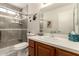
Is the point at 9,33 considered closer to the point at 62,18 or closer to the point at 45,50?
the point at 45,50

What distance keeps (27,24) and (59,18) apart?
0.61 meters

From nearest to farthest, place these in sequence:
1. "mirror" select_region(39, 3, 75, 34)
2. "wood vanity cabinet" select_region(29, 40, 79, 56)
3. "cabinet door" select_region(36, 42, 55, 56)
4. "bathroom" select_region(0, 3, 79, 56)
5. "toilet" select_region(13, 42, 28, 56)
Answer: "wood vanity cabinet" select_region(29, 40, 79, 56)
"cabinet door" select_region(36, 42, 55, 56)
"bathroom" select_region(0, 3, 79, 56)
"mirror" select_region(39, 3, 75, 34)
"toilet" select_region(13, 42, 28, 56)

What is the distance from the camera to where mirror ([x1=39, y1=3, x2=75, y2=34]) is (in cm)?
153

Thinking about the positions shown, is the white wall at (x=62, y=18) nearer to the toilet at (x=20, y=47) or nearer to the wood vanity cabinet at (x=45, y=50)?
the wood vanity cabinet at (x=45, y=50)

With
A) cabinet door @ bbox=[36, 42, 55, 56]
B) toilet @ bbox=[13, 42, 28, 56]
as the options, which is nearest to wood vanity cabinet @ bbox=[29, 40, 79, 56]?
cabinet door @ bbox=[36, 42, 55, 56]

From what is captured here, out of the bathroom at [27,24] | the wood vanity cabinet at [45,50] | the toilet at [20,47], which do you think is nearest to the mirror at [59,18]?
the bathroom at [27,24]

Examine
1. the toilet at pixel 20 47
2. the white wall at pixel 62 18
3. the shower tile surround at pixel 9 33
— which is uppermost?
the white wall at pixel 62 18

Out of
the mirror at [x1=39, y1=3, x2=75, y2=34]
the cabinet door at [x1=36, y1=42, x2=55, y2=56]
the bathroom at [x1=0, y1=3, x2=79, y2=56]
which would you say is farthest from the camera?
the mirror at [x1=39, y1=3, x2=75, y2=34]

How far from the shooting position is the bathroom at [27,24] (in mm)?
1412

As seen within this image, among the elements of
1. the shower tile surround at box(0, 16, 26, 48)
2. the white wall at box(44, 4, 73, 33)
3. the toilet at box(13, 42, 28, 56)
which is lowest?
the toilet at box(13, 42, 28, 56)

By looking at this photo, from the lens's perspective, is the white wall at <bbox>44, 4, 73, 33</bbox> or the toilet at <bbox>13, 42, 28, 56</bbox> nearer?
the white wall at <bbox>44, 4, 73, 33</bbox>

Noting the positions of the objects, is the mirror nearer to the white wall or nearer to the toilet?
the white wall

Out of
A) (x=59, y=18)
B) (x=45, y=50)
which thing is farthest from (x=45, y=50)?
(x=59, y=18)

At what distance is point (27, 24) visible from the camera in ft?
5.12
